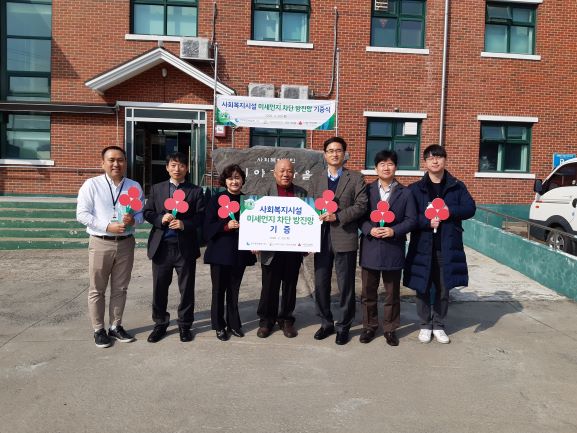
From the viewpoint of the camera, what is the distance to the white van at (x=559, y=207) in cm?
799

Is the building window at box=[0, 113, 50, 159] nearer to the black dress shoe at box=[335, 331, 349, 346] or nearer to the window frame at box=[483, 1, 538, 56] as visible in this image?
the black dress shoe at box=[335, 331, 349, 346]

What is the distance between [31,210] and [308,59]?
7.56 meters

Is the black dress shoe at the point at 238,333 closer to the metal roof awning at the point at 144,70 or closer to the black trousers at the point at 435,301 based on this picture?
the black trousers at the point at 435,301

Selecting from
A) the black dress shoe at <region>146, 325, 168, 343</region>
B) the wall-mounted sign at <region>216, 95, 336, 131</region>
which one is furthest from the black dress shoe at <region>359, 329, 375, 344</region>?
the wall-mounted sign at <region>216, 95, 336, 131</region>

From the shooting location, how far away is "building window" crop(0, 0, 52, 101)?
11.7 m

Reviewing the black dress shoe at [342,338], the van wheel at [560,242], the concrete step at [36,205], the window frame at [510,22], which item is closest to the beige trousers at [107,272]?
the black dress shoe at [342,338]

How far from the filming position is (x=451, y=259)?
178 inches

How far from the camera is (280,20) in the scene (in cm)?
1232

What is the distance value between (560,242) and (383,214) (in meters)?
5.45

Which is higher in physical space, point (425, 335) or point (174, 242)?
point (174, 242)

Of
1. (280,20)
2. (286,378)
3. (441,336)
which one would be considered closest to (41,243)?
(286,378)

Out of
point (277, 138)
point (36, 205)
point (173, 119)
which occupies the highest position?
point (173, 119)

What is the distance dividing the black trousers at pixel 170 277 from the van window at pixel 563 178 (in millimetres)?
7228

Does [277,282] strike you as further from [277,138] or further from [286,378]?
[277,138]
